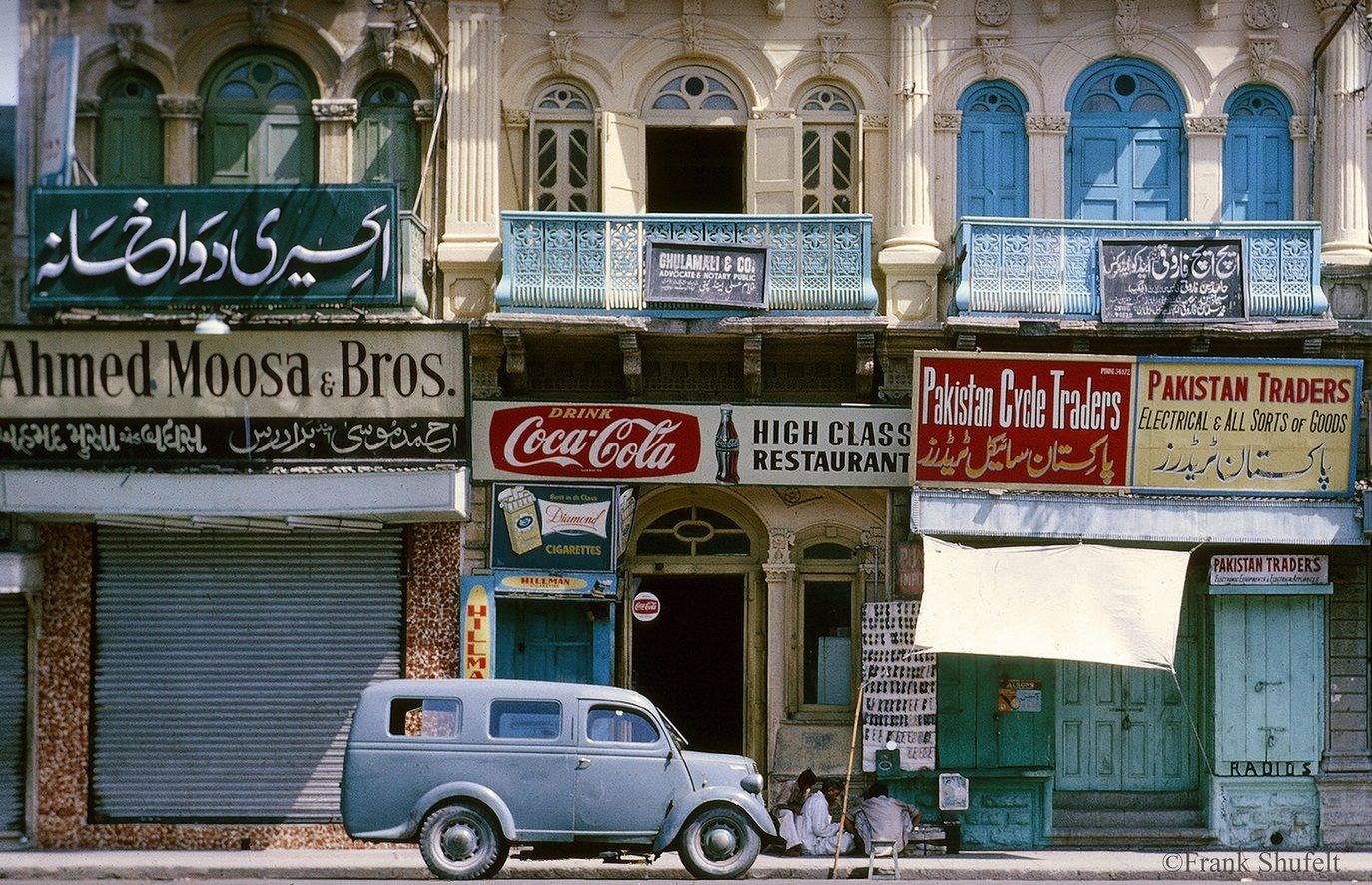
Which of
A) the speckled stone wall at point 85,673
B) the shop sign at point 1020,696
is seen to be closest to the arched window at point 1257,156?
the shop sign at point 1020,696

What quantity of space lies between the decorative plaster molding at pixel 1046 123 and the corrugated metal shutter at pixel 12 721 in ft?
38.7

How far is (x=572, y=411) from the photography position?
17891mm

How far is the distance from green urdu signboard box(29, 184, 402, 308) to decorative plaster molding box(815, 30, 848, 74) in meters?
4.97

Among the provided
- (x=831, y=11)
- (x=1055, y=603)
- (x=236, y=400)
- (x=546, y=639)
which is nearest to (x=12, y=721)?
(x=236, y=400)

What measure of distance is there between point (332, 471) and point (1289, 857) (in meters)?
10.5

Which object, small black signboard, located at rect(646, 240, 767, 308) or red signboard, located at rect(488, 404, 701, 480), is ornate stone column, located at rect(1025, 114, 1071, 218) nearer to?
small black signboard, located at rect(646, 240, 767, 308)

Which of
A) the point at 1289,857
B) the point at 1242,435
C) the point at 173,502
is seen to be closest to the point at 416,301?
the point at 173,502

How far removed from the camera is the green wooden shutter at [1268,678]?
17719 millimetres

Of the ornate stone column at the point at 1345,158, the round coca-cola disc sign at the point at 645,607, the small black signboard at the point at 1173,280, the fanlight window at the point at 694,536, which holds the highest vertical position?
the ornate stone column at the point at 1345,158

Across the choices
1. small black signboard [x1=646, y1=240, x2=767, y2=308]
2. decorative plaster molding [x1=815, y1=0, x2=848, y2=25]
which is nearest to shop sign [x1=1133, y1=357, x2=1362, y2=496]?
small black signboard [x1=646, y1=240, x2=767, y2=308]

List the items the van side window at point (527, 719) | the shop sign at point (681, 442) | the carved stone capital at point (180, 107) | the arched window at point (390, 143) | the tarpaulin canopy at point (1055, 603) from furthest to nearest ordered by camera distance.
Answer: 1. the arched window at point (390, 143)
2. the carved stone capital at point (180, 107)
3. the shop sign at point (681, 442)
4. the tarpaulin canopy at point (1055, 603)
5. the van side window at point (527, 719)

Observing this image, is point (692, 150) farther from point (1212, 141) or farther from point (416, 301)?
point (1212, 141)

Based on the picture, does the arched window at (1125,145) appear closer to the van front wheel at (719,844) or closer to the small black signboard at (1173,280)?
the small black signboard at (1173,280)

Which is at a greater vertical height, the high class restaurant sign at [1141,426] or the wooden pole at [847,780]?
the high class restaurant sign at [1141,426]
